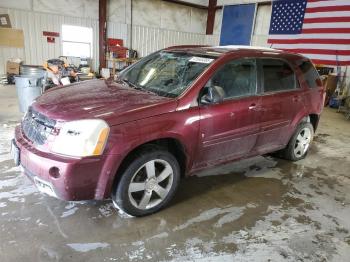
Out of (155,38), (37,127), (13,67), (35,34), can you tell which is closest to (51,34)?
(35,34)

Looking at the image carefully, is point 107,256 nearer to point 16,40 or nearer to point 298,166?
point 298,166

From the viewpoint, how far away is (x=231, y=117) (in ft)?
9.26

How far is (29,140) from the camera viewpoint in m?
2.31

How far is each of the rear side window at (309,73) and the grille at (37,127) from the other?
3105 millimetres

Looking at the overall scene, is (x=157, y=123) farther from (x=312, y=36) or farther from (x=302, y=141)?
(x=312, y=36)

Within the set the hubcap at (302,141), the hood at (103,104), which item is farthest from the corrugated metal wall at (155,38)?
the hood at (103,104)

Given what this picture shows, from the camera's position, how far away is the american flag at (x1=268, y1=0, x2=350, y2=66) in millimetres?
9367

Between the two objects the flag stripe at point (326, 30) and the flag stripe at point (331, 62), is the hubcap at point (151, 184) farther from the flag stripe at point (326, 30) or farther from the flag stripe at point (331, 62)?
the flag stripe at point (326, 30)

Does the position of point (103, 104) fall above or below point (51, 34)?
below

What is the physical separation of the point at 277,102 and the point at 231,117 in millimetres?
800

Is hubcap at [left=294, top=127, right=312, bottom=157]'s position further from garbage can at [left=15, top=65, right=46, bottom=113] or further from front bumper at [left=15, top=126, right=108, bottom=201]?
garbage can at [left=15, top=65, right=46, bottom=113]

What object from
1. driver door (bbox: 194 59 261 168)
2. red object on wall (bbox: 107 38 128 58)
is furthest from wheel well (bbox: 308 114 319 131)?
red object on wall (bbox: 107 38 128 58)

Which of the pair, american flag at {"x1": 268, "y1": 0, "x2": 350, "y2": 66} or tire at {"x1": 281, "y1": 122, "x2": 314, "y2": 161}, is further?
american flag at {"x1": 268, "y1": 0, "x2": 350, "y2": 66}

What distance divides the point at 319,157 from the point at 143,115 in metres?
3.37
